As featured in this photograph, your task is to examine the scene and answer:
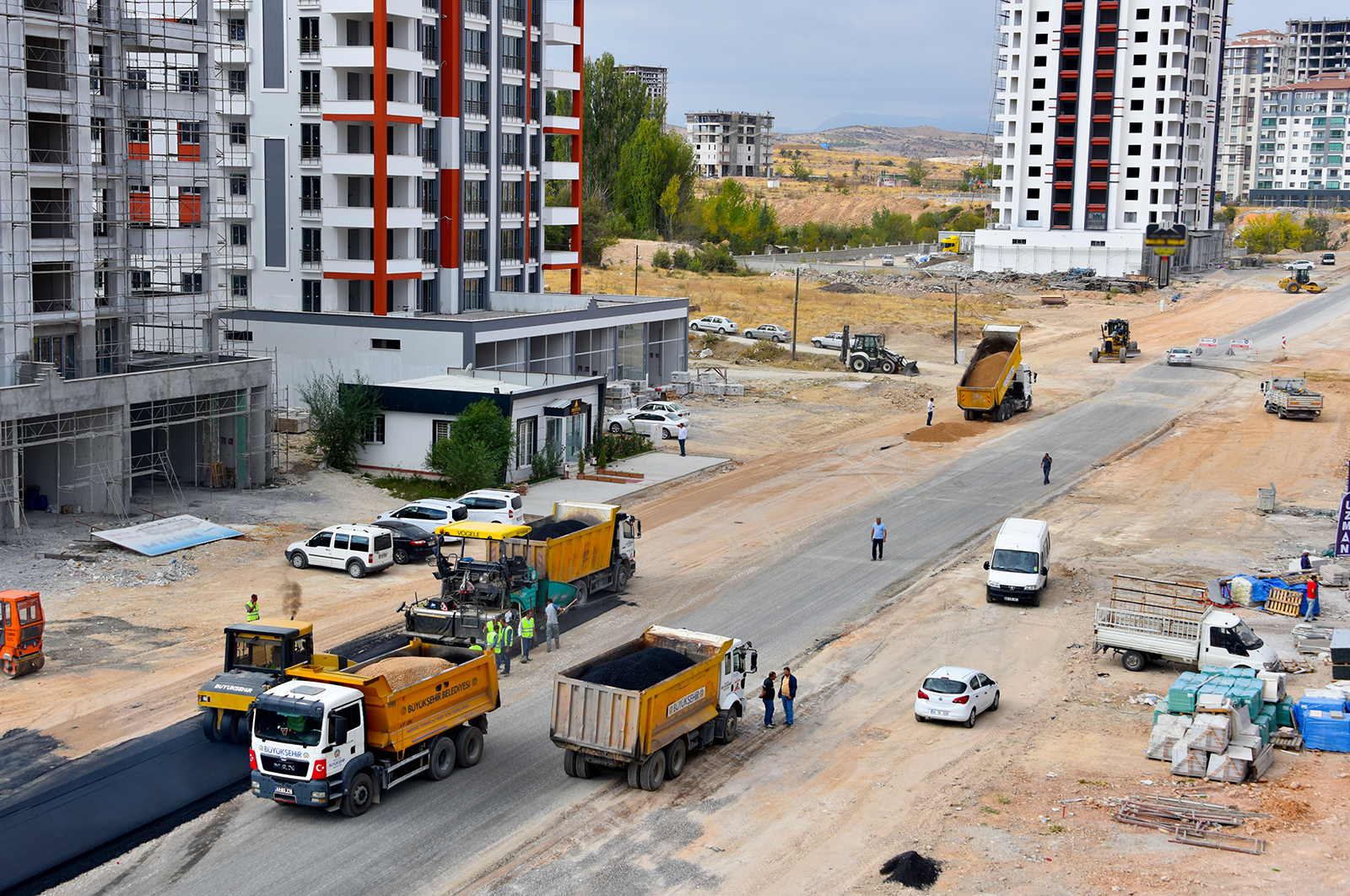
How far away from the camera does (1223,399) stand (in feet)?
240

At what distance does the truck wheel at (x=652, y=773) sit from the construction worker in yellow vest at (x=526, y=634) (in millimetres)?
7221

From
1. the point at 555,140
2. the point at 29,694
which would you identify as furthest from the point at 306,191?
the point at 555,140

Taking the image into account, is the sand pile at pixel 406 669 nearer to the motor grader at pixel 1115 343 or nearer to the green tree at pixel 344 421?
the green tree at pixel 344 421

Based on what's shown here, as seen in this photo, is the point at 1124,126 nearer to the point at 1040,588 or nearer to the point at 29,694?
the point at 1040,588

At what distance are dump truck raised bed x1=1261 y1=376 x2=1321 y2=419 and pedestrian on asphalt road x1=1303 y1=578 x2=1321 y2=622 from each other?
3447 cm

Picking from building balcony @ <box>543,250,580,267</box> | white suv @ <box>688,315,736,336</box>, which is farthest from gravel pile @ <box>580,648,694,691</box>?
white suv @ <box>688,315,736,336</box>

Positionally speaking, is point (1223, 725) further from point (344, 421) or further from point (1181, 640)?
point (344, 421)

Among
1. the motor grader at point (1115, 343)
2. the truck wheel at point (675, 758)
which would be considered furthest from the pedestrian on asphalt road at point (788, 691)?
the motor grader at point (1115, 343)

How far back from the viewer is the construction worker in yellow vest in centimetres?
2958

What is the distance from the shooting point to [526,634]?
29688 millimetres

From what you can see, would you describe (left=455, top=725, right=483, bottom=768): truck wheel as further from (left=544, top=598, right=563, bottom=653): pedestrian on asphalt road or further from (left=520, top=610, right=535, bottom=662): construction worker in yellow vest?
(left=544, top=598, right=563, bottom=653): pedestrian on asphalt road

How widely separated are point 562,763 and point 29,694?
11500 millimetres

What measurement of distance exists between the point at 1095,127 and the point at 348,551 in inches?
4523

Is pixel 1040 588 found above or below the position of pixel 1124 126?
below
